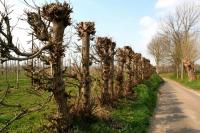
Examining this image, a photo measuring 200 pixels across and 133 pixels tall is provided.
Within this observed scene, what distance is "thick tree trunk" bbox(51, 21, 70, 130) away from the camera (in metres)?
9.31

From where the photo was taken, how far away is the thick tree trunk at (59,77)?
30.6 feet

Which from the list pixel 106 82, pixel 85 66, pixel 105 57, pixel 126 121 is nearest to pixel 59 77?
pixel 85 66

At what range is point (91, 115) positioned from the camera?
491 inches

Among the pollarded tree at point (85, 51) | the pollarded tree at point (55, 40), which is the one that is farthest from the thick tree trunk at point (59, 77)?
the pollarded tree at point (85, 51)

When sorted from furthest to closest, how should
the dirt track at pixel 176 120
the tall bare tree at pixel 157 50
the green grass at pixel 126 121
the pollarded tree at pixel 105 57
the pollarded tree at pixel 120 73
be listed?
the tall bare tree at pixel 157 50
the pollarded tree at pixel 120 73
the pollarded tree at pixel 105 57
the dirt track at pixel 176 120
the green grass at pixel 126 121

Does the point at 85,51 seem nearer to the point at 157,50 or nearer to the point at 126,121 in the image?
the point at 126,121

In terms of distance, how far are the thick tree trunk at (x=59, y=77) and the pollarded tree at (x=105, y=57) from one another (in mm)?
6631

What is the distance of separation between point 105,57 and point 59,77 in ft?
25.5

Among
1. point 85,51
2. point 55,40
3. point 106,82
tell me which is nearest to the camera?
point 55,40

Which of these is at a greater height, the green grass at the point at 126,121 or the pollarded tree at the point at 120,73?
the pollarded tree at the point at 120,73

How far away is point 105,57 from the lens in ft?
56.7

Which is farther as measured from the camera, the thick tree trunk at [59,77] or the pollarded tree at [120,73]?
the pollarded tree at [120,73]

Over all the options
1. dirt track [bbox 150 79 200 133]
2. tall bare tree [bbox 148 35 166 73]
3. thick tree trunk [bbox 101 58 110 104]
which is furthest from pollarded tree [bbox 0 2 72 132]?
tall bare tree [bbox 148 35 166 73]

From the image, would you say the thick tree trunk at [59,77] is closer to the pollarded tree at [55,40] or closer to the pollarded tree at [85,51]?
the pollarded tree at [55,40]
